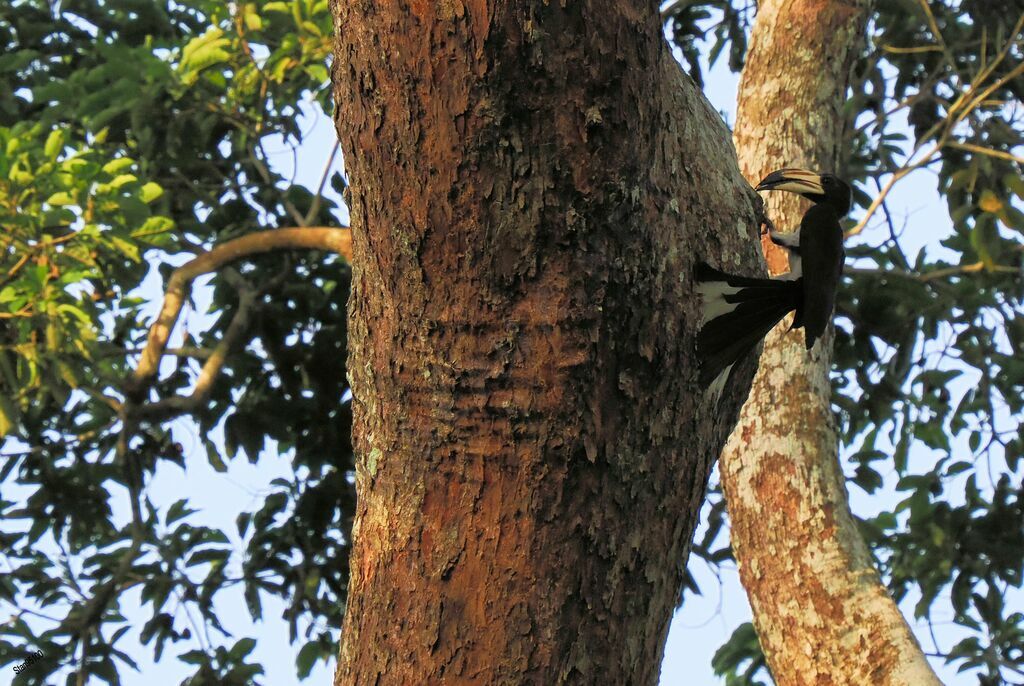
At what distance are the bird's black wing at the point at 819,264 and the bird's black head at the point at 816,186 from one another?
121mm

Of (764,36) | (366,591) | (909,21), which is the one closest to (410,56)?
(366,591)

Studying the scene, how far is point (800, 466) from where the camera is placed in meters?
3.25

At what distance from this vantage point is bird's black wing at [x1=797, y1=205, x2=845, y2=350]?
2574 mm

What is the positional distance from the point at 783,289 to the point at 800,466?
41.1 inches

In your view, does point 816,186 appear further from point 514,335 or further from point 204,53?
point 204,53

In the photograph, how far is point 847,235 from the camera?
163 inches

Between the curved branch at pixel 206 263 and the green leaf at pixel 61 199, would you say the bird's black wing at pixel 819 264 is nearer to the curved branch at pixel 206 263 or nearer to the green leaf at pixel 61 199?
the curved branch at pixel 206 263

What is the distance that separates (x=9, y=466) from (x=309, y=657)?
142 centimetres

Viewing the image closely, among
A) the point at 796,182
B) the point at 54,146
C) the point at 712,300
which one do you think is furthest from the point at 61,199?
the point at 712,300

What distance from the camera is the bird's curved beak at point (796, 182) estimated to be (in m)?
2.97

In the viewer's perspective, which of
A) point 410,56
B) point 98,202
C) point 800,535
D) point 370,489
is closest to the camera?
point 410,56

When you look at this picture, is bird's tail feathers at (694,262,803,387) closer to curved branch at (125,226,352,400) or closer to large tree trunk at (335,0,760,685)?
large tree trunk at (335,0,760,685)

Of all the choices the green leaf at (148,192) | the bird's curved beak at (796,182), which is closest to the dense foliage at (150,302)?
the green leaf at (148,192)

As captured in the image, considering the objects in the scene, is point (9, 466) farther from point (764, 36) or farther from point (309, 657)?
point (764, 36)
